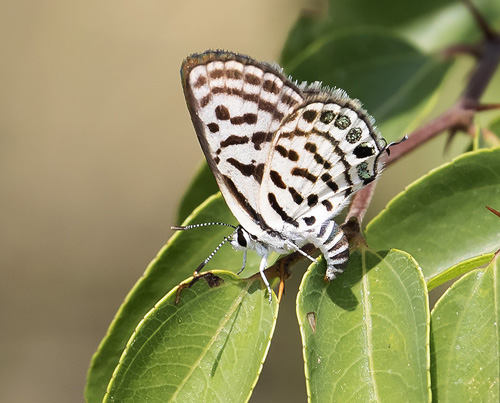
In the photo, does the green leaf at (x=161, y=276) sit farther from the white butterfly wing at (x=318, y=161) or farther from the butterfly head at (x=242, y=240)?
the white butterfly wing at (x=318, y=161)

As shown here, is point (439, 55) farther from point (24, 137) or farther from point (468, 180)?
point (24, 137)

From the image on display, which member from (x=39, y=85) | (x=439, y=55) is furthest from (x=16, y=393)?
(x=439, y=55)

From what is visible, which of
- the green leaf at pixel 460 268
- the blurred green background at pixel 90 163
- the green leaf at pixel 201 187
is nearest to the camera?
the green leaf at pixel 460 268

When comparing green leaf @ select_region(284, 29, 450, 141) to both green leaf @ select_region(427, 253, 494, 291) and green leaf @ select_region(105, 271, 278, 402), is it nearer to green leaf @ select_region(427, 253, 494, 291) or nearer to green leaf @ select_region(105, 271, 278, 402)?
green leaf @ select_region(427, 253, 494, 291)

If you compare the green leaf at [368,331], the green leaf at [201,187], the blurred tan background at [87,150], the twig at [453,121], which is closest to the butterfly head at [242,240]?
the twig at [453,121]

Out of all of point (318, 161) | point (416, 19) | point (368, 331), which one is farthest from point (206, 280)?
point (416, 19)

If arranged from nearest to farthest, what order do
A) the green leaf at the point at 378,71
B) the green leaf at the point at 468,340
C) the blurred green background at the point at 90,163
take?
the green leaf at the point at 468,340
the green leaf at the point at 378,71
the blurred green background at the point at 90,163

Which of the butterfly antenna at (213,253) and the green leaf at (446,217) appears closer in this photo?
the green leaf at (446,217)
